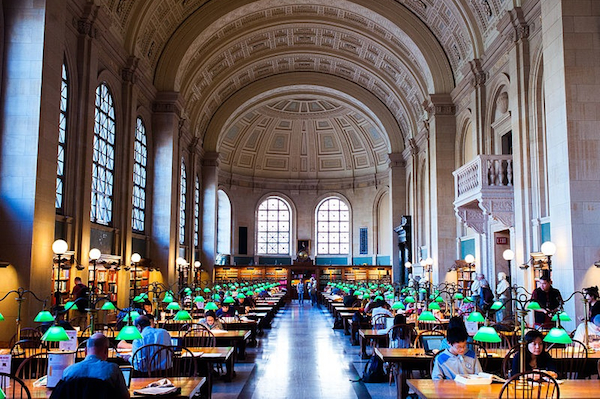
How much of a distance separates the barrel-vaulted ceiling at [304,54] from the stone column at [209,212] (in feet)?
4.61

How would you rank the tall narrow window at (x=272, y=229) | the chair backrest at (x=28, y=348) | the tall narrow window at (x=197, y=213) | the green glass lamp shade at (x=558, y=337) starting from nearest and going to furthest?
1. the green glass lamp shade at (x=558, y=337)
2. the chair backrest at (x=28, y=348)
3. the tall narrow window at (x=197, y=213)
4. the tall narrow window at (x=272, y=229)

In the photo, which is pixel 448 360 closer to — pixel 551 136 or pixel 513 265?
pixel 551 136

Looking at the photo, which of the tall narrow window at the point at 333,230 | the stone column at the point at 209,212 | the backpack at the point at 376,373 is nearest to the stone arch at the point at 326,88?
the stone column at the point at 209,212

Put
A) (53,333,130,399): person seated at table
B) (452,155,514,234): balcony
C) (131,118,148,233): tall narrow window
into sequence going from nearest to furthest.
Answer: (53,333,130,399): person seated at table, (452,155,514,234): balcony, (131,118,148,233): tall narrow window

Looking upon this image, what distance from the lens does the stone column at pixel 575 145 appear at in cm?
1139

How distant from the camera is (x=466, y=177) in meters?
17.4

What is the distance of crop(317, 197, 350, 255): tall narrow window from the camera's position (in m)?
41.3

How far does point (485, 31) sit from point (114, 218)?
13087mm

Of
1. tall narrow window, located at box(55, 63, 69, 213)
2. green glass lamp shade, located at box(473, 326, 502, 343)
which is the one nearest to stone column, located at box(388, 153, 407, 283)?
tall narrow window, located at box(55, 63, 69, 213)

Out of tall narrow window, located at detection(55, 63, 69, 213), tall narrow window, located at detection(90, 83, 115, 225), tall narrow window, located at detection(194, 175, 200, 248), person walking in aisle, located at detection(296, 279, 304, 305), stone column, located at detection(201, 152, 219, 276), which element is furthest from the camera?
person walking in aisle, located at detection(296, 279, 304, 305)

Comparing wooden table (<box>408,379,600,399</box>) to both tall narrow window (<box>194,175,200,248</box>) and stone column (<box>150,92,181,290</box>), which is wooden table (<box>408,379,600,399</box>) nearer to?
stone column (<box>150,92,181,290</box>)

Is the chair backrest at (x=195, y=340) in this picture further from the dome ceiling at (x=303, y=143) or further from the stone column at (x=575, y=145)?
the dome ceiling at (x=303, y=143)

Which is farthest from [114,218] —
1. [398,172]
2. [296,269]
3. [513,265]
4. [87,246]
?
[296,269]

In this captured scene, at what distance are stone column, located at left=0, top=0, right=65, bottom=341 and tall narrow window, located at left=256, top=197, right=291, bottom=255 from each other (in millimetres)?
28949
